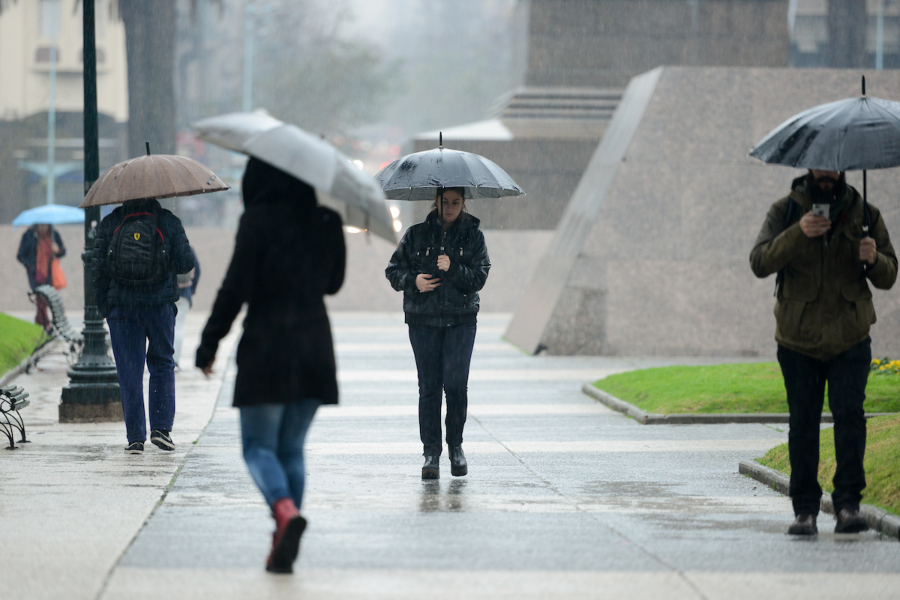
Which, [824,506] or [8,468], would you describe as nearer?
[824,506]

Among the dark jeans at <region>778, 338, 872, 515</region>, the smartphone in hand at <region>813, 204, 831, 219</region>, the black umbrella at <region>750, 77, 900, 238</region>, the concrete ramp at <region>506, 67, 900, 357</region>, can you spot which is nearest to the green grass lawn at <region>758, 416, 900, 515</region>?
the dark jeans at <region>778, 338, 872, 515</region>

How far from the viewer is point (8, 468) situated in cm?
765

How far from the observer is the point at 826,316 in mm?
5770

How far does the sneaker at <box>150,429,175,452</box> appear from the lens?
27.6 feet

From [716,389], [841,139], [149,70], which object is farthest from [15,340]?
[149,70]

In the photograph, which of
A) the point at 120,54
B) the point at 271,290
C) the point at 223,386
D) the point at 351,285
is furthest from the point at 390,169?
the point at 120,54

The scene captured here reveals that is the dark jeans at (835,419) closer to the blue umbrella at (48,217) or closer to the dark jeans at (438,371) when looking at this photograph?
the dark jeans at (438,371)

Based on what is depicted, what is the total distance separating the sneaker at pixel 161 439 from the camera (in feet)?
27.6

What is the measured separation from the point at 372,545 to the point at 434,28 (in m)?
120

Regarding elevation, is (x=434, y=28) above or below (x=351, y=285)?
above

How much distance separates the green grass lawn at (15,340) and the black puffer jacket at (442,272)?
24.4ft

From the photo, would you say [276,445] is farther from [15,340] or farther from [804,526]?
[15,340]

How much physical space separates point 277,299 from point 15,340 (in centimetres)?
1158

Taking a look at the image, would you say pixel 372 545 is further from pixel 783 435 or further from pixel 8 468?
pixel 783 435
